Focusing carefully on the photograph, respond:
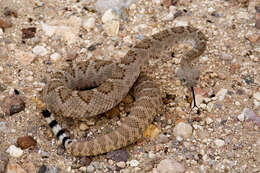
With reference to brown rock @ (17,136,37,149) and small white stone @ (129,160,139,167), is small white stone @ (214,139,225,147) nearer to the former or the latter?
small white stone @ (129,160,139,167)

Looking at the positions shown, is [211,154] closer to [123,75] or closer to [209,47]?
[123,75]

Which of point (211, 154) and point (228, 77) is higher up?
point (228, 77)

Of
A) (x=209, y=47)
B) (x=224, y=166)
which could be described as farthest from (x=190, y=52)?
(x=224, y=166)

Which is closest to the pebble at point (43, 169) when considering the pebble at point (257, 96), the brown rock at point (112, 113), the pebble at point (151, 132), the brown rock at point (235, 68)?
the brown rock at point (112, 113)

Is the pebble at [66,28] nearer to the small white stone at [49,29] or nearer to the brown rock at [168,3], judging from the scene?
the small white stone at [49,29]

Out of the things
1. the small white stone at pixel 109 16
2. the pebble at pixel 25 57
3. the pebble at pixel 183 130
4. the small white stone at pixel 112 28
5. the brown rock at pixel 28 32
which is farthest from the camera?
the small white stone at pixel 109 16

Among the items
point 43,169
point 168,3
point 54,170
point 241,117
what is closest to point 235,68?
point 241,117
